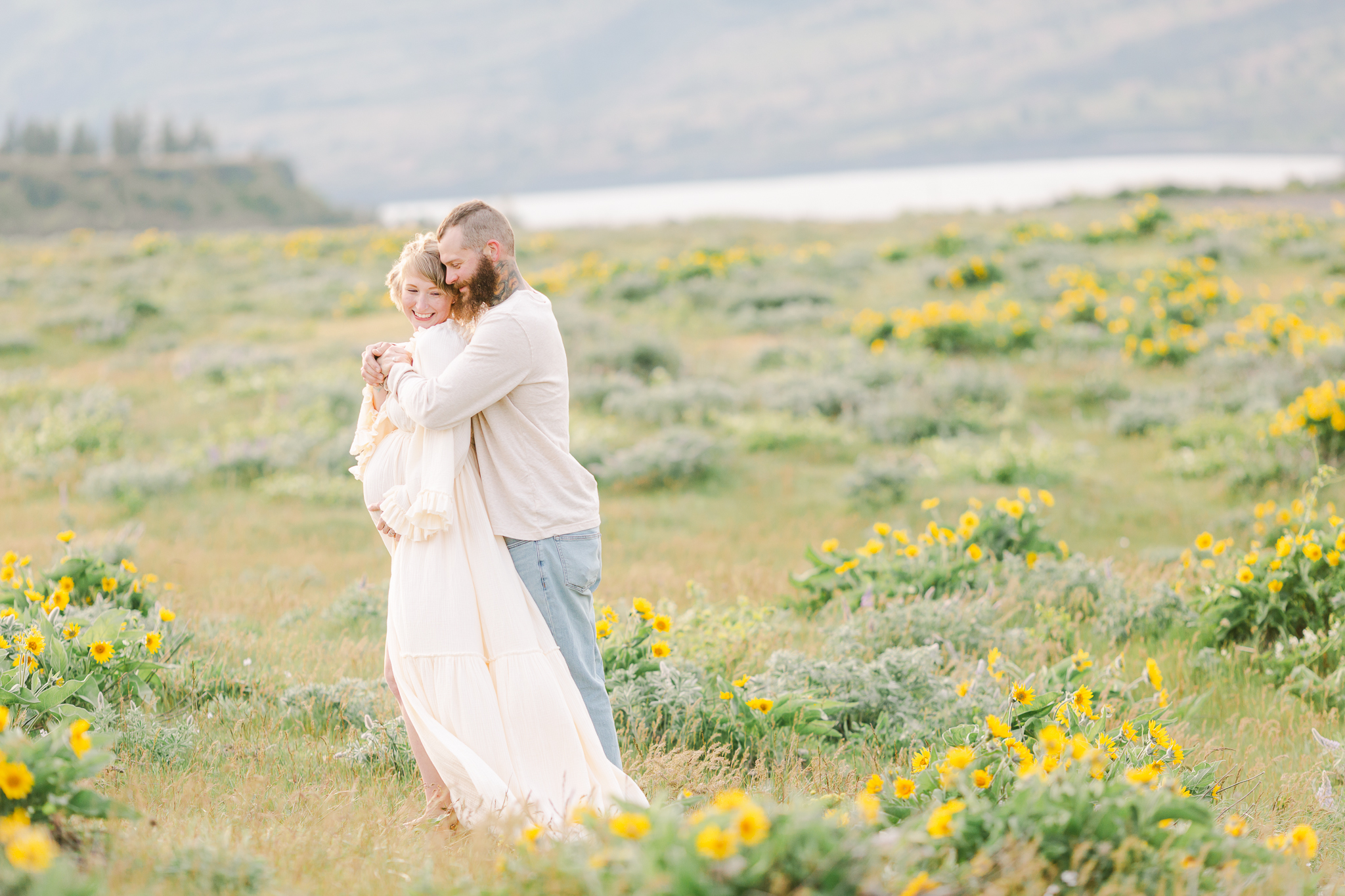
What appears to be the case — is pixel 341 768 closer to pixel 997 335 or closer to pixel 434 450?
pixel 434 450

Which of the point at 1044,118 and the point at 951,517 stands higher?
the point at 1044,118

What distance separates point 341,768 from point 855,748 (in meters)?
2.09

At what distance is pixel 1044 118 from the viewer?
154375 mm

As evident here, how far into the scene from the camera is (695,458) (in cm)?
966

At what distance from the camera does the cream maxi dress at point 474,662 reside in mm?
3332

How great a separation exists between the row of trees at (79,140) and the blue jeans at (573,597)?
8216 centimetres

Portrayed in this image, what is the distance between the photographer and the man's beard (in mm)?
3316

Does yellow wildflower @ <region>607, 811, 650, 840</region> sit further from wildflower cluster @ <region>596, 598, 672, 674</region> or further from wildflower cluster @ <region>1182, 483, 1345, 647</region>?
wildflower cluster @ <region>1182, 483, 1345, 647</region>

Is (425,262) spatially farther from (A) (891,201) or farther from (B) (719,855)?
(A) (891,201)

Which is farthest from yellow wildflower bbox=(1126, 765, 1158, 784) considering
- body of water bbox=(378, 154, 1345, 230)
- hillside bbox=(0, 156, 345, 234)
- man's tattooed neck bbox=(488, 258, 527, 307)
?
hillside bbox=(0, 156, 345, 234)

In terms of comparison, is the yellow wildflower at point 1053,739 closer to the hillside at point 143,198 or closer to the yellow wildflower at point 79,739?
the yellow wildflower at point 79,739

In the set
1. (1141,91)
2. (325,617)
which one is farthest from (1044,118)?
(325,617)

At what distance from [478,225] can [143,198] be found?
241ft

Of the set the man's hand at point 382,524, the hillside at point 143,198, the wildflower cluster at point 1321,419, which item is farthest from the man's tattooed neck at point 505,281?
the hillside at point 143,198
